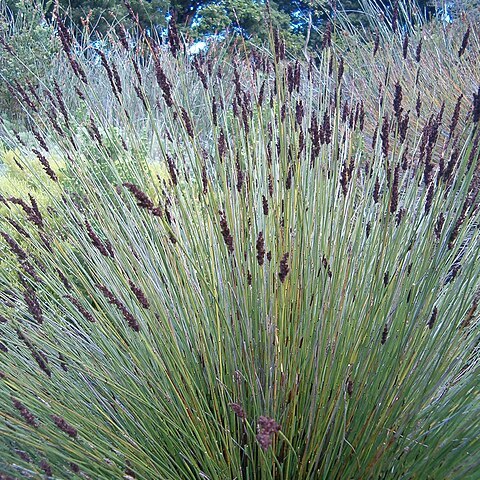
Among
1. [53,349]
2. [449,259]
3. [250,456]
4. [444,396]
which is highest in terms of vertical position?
[449,259]

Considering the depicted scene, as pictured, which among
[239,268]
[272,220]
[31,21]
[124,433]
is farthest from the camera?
[31,21]

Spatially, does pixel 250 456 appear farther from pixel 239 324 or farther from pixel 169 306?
pixel 169 306

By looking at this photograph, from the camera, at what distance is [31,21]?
329 inches

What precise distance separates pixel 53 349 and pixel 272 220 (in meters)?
0.84

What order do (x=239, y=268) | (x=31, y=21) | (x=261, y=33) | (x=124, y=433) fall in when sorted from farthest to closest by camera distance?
1. (x=261, y=33)
2. (x=31, y=21)
3. (x=239, y=268)
4. (x=124, y=433)

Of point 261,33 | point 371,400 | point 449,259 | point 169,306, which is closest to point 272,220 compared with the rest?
point 169,306

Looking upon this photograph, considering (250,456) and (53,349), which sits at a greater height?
(53,349)

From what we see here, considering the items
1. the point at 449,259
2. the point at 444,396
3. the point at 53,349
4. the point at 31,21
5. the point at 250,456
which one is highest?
the point at 31,21

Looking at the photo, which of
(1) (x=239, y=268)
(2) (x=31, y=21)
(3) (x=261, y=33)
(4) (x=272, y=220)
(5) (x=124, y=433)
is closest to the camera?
(5) (x=124, y=433)

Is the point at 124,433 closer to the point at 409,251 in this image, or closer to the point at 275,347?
the point at 275,347

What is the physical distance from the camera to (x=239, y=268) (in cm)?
164

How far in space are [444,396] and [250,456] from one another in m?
0.56

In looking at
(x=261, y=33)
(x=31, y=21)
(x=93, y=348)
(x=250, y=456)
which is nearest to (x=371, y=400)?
(x=250, y=456)

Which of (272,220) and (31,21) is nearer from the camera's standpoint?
(272,220)
